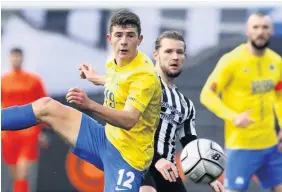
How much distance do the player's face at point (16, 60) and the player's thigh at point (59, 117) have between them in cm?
512

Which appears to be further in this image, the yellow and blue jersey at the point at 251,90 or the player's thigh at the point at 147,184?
the yellow and blue jersey at the point at 251,90

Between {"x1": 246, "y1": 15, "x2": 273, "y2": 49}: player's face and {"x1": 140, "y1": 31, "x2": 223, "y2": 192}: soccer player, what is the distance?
2.35 m

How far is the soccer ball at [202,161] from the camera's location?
8.16 metres

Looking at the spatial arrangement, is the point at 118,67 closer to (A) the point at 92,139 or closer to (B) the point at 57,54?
(A) the point at 92,139

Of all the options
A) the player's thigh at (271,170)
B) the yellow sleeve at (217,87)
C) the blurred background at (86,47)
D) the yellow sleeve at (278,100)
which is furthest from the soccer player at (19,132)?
the player's thigh at (271,170)

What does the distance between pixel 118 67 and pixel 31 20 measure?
17.7 feet

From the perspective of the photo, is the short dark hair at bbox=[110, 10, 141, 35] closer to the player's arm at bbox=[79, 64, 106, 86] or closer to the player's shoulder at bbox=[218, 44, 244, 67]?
the player's arm at bbox=[79, 64, 106, 86]

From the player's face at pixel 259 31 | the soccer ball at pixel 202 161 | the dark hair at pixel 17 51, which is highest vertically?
the player's face at pixel 259 31

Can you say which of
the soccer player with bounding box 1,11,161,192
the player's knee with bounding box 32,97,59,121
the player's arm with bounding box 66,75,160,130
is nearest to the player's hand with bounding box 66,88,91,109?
the player's arm with bounding box 66,75,160,130

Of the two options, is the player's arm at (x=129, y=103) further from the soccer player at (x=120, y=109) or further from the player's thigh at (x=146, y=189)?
the player's thigh at (x=146, y=189)

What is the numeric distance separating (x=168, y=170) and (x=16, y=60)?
17.7 ft

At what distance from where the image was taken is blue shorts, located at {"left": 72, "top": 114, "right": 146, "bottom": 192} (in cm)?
745

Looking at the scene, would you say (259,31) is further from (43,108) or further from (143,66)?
(43,108)

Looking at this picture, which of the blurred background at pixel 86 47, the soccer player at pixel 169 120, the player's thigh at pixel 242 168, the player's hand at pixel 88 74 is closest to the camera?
the soccer player at pixel 169 120
